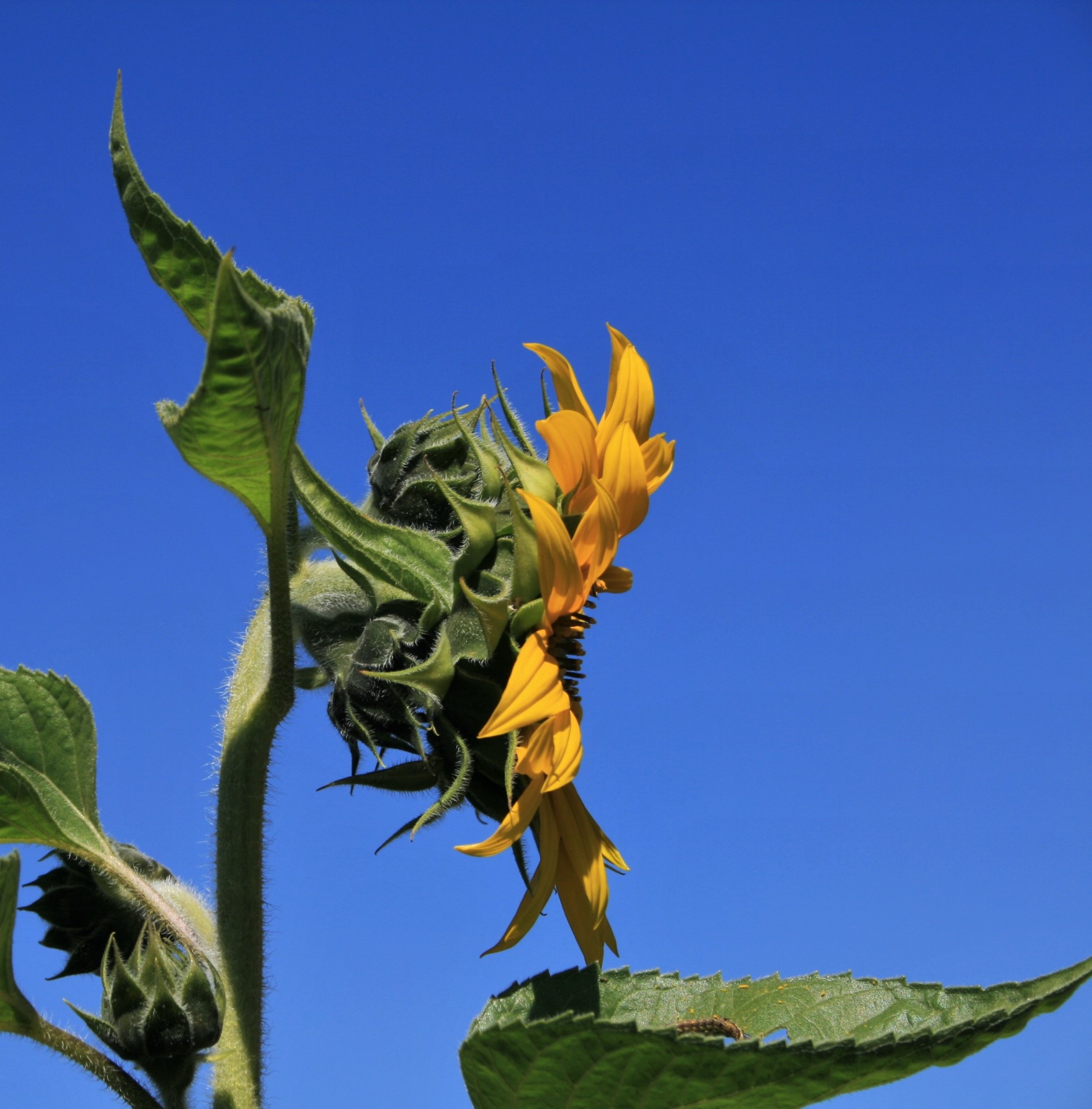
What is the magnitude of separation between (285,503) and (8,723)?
656 mm

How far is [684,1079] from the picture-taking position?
4.67 ft

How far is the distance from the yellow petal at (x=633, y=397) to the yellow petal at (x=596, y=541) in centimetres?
25

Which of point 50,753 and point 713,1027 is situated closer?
point 713,1027

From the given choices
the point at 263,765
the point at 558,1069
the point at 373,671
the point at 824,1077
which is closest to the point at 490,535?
the point at 373,671

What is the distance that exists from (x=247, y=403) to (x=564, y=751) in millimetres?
741

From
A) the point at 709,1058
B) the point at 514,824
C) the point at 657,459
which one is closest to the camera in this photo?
the point at 709,1058

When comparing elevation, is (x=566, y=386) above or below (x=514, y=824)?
above

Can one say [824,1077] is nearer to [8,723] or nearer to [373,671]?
[373,671]

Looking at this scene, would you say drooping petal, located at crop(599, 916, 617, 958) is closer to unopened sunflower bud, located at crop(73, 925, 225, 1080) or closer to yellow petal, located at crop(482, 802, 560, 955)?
yellow petal, located at crop(482, 802, 560, 955)

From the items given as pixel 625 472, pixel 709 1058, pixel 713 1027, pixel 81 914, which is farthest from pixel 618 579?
pixel 81 914

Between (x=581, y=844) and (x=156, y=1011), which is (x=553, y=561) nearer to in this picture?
(x=581, y=844)

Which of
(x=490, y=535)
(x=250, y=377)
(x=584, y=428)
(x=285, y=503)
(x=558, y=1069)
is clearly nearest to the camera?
(x=250, y=377)

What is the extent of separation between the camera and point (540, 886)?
181 centimetres

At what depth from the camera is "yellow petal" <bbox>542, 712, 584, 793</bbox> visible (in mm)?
1753
